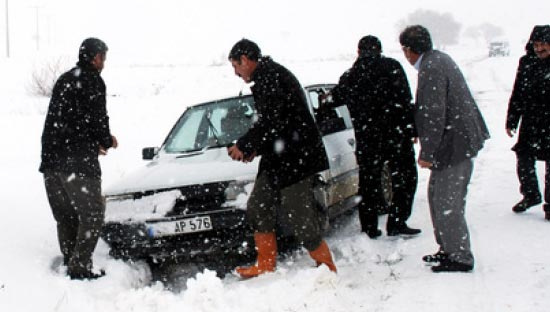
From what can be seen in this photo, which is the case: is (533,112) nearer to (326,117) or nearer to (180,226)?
(326,117)

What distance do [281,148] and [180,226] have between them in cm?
105

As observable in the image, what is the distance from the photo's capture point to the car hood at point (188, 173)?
488 cm

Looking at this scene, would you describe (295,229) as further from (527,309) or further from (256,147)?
(527,309)

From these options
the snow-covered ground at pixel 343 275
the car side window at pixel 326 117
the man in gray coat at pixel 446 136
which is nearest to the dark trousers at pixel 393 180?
the snow-covered ground at pixel 343 275

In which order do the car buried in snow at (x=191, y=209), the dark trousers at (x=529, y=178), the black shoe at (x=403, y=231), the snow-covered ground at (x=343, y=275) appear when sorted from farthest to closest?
the dark trousers at (x=529, y=178) → the black shoe at (x=403, y=231) → the car buried in snow at (x=191, y=209) → the snow-covered ground at (x=343, y=275)

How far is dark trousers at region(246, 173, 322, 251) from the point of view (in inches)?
176

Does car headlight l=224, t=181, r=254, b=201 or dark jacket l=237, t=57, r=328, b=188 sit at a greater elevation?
dark jacket l=237, t=57, r=328, b=188

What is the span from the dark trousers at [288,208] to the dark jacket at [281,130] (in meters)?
0.09

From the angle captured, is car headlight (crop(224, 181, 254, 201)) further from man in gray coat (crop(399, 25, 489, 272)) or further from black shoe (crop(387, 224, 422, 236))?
black shoe (crop(387, 224, 422, 236))

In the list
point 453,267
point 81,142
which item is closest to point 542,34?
point 453,267

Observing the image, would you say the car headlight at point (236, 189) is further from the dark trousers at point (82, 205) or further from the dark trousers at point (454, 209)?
the dark trousers at point (454, 209)

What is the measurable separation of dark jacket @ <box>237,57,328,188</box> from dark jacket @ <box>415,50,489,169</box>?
82cm

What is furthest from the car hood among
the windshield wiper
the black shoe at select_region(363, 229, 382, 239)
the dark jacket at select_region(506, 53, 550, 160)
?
the dark jacket at select_region(506, 53, 550, 160)

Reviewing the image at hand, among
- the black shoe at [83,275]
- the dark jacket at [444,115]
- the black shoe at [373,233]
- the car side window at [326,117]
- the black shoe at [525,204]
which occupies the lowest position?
the black shoe at [83,275]
